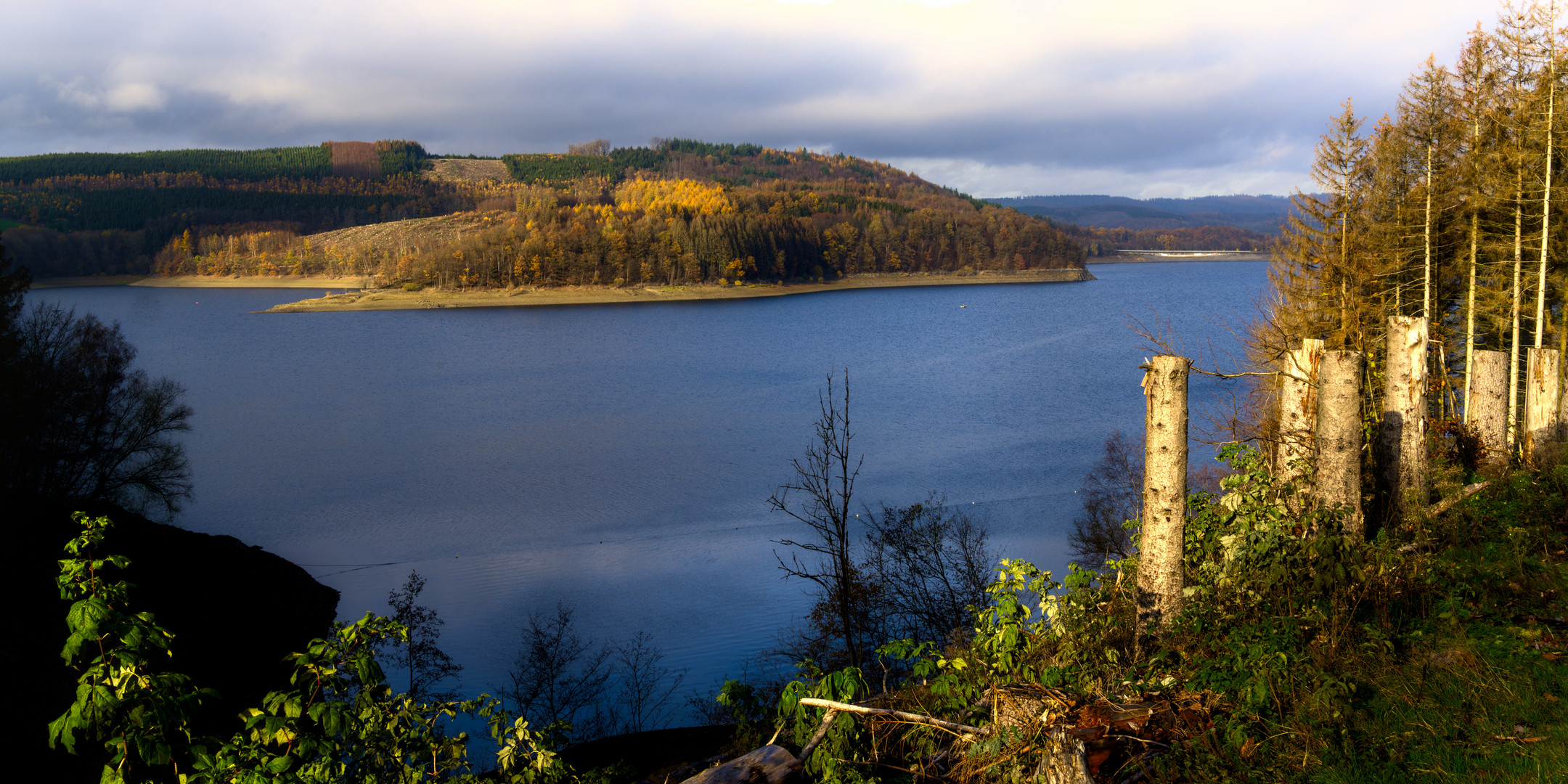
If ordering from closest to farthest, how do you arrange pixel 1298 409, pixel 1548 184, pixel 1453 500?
pixel 1298 409 < pixel 1453 500 < pixel 1548 184

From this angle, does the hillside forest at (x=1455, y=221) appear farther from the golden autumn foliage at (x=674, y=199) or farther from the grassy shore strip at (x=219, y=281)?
the grassy shore strip at (x=219, y=281)

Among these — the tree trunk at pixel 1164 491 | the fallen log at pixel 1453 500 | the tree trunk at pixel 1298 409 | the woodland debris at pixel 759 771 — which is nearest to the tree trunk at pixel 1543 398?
the fallen log at pixel 1453 500

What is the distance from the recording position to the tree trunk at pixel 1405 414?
23.0ft

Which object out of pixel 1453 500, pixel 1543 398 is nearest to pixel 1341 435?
pixel 1453 500

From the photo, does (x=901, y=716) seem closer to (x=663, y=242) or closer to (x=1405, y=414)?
(x=1405, y=414)

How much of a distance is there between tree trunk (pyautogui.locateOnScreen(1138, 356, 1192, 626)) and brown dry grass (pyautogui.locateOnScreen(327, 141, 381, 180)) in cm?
21095

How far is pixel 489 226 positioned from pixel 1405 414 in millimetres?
126244

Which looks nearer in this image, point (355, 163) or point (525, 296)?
point (525, 296)

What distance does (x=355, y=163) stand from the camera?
193 metres

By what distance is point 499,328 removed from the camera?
67188 millimetres

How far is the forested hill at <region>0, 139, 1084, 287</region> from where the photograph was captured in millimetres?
97125

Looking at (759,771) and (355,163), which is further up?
(355,163)

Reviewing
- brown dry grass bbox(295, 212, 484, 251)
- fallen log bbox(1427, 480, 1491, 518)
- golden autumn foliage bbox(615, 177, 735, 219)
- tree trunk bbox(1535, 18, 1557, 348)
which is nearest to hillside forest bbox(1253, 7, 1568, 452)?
tree trunk bbox(1535, 18, 1557, 348)

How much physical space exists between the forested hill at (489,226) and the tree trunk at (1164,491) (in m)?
91.5
